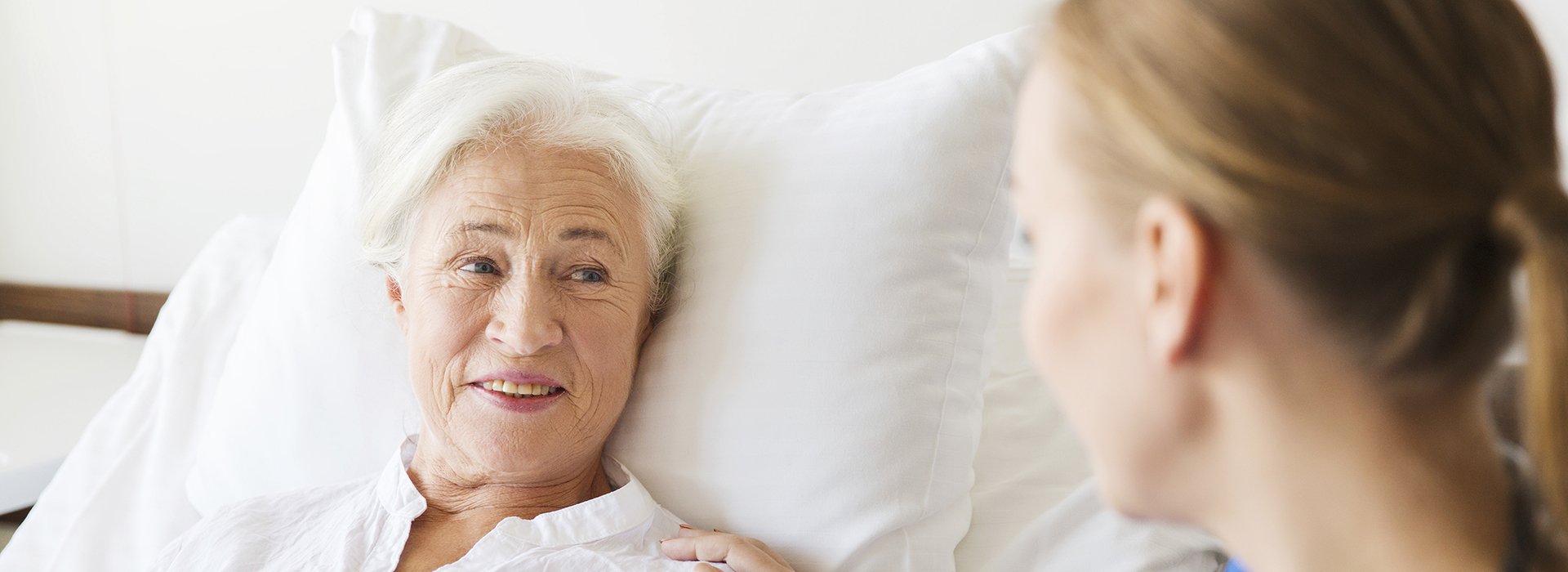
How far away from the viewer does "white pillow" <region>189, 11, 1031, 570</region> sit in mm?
1289

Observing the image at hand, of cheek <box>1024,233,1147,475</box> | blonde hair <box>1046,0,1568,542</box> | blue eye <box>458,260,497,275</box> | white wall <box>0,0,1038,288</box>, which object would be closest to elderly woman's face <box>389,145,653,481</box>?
blue eye <box>458,260,497,275</box>

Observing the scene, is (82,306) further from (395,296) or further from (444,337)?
(444,337)

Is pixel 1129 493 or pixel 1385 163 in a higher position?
pixel 1385 163

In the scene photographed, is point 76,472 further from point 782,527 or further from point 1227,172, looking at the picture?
point 1227,172

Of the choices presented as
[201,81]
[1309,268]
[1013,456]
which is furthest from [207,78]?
[1309,268]

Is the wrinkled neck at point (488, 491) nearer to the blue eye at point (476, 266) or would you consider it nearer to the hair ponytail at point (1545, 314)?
the blue eye at point (476, 266)

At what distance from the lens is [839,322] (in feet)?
4.28

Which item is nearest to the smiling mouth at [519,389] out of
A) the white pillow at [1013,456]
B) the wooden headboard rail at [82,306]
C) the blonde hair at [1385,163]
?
the white pillow at [1013,456]

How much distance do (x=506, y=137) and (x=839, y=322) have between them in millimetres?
461

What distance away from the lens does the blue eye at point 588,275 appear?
138cm

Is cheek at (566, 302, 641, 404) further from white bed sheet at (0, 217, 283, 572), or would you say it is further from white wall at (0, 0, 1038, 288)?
white bed sheet at (0, 217, 283, 572)

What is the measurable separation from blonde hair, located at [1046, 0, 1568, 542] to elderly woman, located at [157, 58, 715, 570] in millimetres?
858

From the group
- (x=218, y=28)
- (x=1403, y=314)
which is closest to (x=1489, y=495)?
(x=1403, y=314)

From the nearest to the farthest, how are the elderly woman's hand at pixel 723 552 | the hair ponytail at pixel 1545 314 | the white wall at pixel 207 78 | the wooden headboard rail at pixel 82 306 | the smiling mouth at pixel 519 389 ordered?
the hair ponytail at pixel 1545 314 < the elderly woman's hand at pixel 723 552 < the smiling mouth at pixel 519 389 < the white wall at pixel 207 78 < the wooden headboard rail at pixel 82 306
